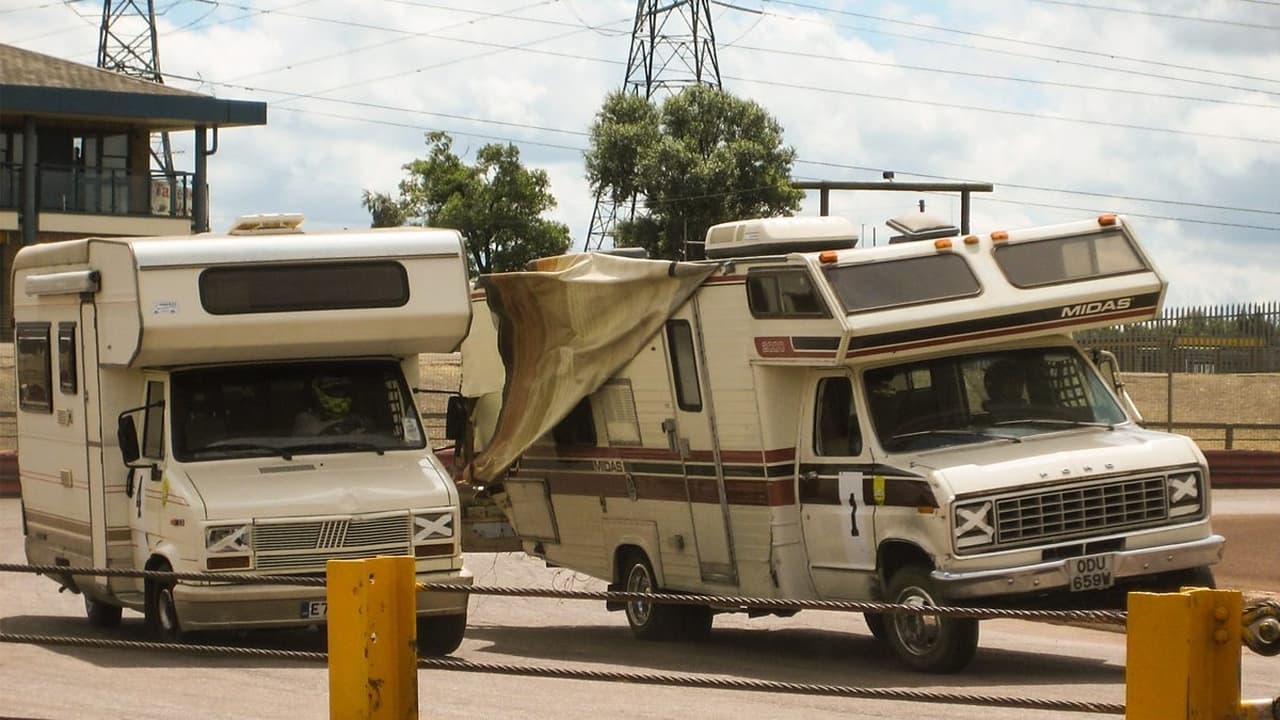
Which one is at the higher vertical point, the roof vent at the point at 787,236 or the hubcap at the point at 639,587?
the roof vent at the point at 787,236

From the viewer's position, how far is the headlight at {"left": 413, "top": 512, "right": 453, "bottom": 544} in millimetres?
13594

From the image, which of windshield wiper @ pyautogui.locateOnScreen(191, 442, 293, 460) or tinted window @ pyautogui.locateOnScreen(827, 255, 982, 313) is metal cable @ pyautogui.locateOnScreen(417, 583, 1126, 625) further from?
windshield wiper @ pyautogui.locateOnScreen(191, 442, 293, 460)

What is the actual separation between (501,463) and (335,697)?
8.91 meters

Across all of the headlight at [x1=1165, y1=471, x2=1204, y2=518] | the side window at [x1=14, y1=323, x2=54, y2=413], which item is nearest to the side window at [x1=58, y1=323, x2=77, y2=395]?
the side window at [x1=14, y1=323, x2=54, y2=413]

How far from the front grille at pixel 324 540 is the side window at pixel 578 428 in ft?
8.77

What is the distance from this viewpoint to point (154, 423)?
14.3m

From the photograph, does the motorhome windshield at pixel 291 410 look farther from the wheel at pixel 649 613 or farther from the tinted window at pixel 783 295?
the tinted window at pixel 783 295

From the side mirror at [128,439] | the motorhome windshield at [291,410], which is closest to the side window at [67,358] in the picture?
the side mirror at [128,439]

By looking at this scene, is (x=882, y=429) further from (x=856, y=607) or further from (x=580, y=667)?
(x=856, y=607)

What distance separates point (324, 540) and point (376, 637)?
596 centimetres

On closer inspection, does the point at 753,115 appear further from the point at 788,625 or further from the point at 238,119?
the point at 788,625

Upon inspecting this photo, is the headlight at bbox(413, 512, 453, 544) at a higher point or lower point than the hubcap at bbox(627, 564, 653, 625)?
higher

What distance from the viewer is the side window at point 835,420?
13352 mm

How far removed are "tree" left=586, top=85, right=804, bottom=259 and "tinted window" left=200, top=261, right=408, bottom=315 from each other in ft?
126
